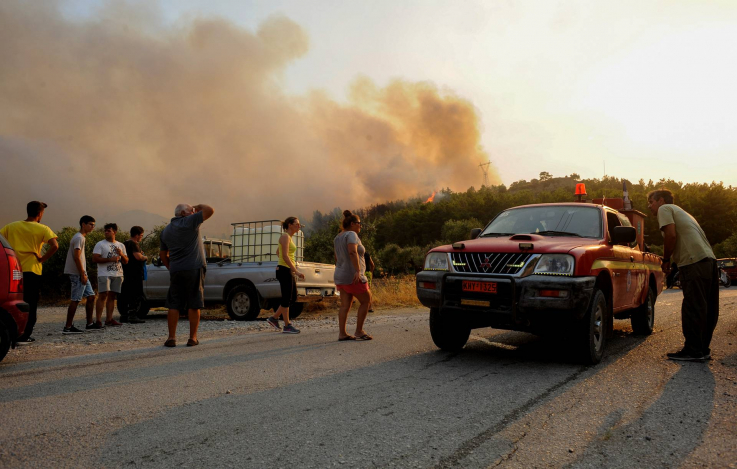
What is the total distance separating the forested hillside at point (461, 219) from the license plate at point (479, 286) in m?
30.8

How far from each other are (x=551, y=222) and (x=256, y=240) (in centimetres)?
1038

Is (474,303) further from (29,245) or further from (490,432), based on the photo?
(29,245)

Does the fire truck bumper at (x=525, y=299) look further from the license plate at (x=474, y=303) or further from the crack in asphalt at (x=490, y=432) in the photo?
the crack in asphalt at (x=490, y=432)

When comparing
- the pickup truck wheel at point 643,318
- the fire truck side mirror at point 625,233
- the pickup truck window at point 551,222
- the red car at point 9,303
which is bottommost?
the pickup truck wheel at point 643,318

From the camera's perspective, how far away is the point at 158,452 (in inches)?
122

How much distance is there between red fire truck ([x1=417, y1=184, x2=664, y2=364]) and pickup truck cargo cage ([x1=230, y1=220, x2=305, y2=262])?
30.4 feet

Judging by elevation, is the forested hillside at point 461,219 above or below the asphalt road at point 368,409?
above

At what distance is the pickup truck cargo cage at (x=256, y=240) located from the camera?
50.2ft

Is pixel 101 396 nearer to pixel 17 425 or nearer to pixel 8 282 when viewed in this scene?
pixel 17 425

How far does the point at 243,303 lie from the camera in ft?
38.3

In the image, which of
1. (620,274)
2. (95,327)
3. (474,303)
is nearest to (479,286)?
(474,303)

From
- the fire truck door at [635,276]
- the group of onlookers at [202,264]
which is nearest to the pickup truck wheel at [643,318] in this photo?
the fire truck door at [635,276]

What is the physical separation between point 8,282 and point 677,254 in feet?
25.2

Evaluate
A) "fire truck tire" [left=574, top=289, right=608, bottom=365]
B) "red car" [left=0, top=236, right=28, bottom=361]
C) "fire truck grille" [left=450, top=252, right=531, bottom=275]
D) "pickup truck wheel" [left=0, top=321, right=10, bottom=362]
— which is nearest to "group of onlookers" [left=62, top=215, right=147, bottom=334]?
"red car" [left=0, top=236, right=28, bottom=361]
